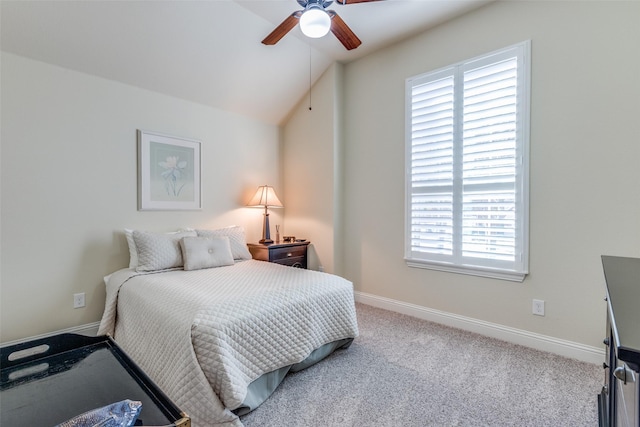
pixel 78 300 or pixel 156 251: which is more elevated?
pixel 156 251

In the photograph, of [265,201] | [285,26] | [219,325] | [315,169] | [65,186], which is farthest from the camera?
[315,169]

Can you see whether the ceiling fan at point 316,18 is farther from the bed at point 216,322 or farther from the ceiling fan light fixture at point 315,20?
the bed at point 216,322

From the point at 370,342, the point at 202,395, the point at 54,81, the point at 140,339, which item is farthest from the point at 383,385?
the point at 54,81

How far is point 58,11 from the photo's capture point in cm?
218

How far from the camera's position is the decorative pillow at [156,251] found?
2564 millimetres

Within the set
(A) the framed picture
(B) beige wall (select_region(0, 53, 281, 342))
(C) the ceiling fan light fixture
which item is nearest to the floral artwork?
(A) the framed picture

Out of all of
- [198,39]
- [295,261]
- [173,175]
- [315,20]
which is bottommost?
[295,261]

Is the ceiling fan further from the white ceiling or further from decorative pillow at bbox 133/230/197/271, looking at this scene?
decorative pillow at bbox 133/230/197/271

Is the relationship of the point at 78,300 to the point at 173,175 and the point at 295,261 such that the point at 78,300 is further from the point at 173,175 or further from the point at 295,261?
the point at 295,261

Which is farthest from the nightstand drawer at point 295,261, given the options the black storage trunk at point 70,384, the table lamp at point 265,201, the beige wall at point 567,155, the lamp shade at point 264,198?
the black storage trunk at point 70,384

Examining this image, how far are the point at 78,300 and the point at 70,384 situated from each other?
1.76m

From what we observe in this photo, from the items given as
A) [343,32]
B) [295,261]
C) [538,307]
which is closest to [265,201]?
[295,261]

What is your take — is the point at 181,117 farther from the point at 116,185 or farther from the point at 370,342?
the point at 370,342

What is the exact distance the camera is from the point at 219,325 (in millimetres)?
1558
